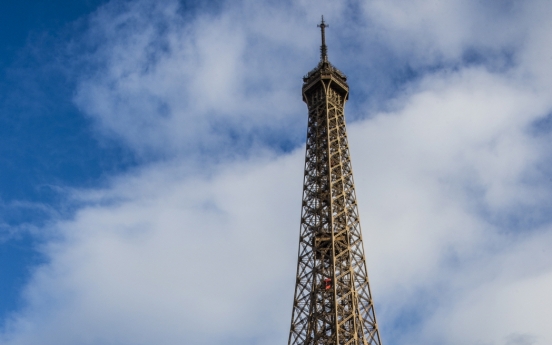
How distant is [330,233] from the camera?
45.8 metres

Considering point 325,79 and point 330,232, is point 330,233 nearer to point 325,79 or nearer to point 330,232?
point 330,232

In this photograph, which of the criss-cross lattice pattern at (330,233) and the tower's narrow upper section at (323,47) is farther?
the tower's narrow upper section at (323,47)

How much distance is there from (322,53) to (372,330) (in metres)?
26.3

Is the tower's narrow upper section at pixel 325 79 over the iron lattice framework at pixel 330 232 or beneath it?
over

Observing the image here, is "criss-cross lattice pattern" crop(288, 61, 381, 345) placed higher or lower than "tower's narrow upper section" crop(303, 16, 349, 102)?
lower

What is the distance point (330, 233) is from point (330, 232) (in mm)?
75

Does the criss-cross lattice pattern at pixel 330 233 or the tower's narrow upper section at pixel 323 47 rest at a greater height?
the tower's narrow upper section at pixel 323 47

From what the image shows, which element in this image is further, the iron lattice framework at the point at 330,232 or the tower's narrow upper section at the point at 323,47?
the tower's narrow upper section at the point at 323,47

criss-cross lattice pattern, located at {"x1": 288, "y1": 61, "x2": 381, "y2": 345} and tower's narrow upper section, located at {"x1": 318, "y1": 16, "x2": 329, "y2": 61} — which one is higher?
tower's narrow upper section, located at {"x1": 318, "y1": 16, "x2": 329, "y2": 61}

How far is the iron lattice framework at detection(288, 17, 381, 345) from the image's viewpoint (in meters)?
42.5

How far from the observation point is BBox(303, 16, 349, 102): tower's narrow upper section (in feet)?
176

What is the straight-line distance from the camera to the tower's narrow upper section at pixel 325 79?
53688mm

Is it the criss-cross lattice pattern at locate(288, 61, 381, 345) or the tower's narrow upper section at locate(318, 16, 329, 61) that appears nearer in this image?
the criss-cross lattice pattern at locate(288, 61, 381, 345)

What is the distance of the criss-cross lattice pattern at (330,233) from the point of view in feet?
139
